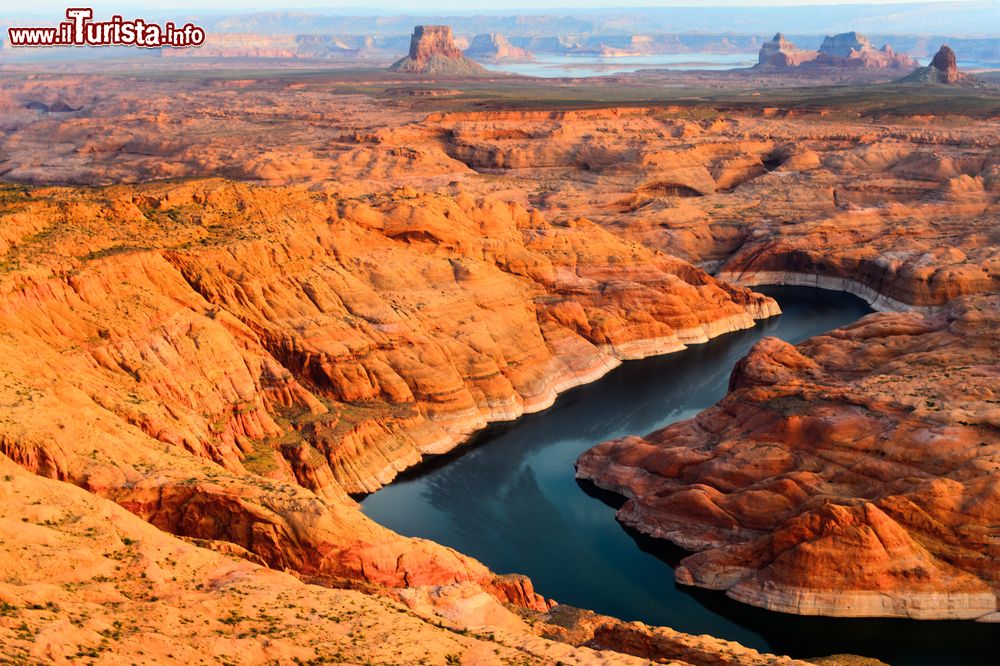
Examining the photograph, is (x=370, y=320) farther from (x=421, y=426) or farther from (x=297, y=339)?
(x=421, y=426)

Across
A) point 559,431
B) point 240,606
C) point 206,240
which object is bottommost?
point 559,431

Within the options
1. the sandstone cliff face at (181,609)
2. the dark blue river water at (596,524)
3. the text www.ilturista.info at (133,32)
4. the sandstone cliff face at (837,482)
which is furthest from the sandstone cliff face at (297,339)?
the text www.ilturista.info at (133,32)

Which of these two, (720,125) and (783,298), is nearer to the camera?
(783,298)

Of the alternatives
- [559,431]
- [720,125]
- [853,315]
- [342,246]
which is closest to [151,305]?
[342,246]

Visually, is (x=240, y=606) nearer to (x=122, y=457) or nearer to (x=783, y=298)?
(x=122, y=457)

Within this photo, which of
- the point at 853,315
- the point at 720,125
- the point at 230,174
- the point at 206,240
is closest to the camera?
the point at 206,240

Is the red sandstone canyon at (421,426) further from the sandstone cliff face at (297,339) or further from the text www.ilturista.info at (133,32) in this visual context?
the text www.ilturista.info at (133,32)

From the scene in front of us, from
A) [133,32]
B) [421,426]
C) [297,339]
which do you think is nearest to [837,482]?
[421,426]
